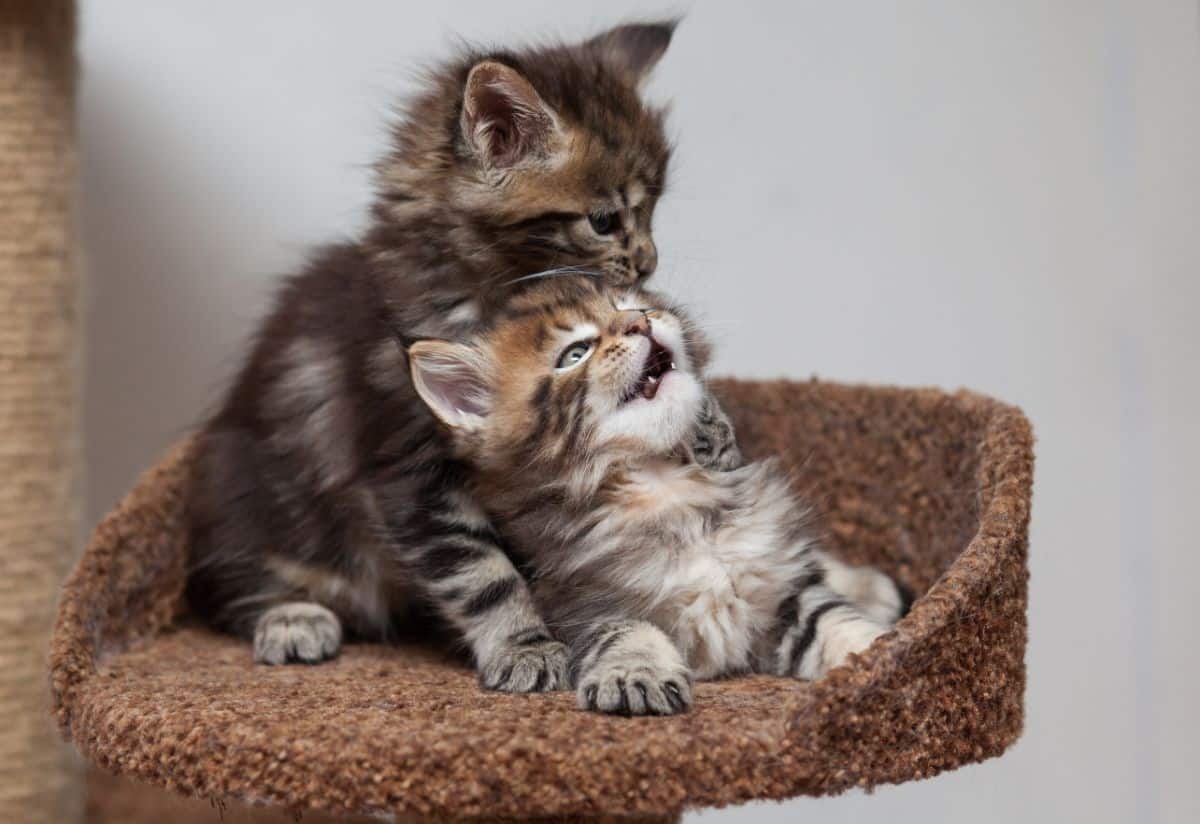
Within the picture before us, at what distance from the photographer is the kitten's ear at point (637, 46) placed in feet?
6.00

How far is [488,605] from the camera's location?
1.50 metres

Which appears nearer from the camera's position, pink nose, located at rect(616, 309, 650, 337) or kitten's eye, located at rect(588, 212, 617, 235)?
pink nose, located at rect(616, 309, 650, 337)

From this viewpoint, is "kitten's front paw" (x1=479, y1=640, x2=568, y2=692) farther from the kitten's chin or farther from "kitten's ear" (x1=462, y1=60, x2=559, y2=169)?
"kitten's ear" (x1=462, y1=60, x2=559, y2=169)

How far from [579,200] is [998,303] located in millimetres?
1165

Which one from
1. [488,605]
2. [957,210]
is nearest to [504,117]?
[488,605]

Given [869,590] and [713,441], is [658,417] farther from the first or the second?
[869,590]

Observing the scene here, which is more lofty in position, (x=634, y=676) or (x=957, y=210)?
(x=957, y=210)

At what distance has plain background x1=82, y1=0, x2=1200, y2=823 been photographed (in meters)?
2.42

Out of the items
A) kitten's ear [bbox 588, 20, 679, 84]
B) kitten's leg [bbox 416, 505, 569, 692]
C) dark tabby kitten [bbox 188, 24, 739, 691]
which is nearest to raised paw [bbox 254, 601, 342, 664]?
dark tabby kitten [bbox 188, 24, 739, 691]

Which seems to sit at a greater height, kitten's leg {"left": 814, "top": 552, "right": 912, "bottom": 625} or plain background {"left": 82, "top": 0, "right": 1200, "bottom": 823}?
plain background {"left": 82, "top": 0, "right": 1200, "bottom": 823}

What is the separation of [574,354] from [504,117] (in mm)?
330

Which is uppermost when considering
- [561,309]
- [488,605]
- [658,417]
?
[561,309]

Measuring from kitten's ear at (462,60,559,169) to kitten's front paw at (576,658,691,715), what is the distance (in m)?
0.69

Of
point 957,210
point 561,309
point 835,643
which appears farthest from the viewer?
point 957,210
